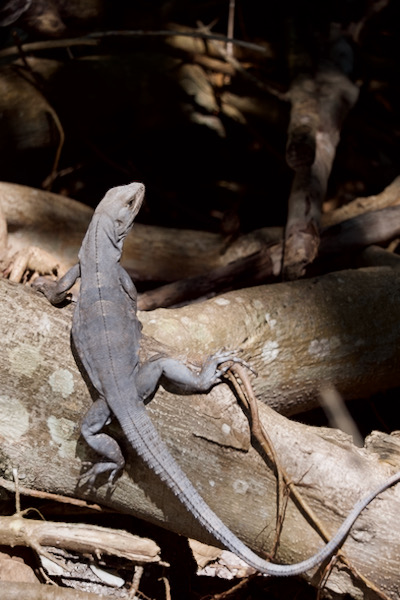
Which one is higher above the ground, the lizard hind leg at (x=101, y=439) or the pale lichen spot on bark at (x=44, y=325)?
the pale lichen spot on bark at (x=44, y=325)

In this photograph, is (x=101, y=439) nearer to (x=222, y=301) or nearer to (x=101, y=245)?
(x=101, y=245)

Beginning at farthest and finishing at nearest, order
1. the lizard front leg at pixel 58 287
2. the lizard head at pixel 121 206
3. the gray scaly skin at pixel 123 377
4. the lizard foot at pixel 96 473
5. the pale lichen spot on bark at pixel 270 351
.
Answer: the pale lichen spot on bark at pixel 270 351, the lizard head at pixel 121 206, the lizard front leg at pixel 58 287, the lizard foot at pixel 96 473, the gray scaly skin at pixel 123 377

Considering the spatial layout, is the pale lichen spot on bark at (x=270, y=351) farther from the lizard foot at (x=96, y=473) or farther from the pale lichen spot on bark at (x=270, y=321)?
the lizard foot at (x=96, y=473)

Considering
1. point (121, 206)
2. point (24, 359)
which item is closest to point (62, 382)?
point (24, 359)

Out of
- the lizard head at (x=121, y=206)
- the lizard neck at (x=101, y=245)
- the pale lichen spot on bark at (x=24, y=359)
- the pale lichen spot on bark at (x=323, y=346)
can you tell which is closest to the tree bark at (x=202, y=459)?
the pale lichen spot on bark at (x=24, y=359)

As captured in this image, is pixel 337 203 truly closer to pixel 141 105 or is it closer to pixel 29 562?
pixel 141 105

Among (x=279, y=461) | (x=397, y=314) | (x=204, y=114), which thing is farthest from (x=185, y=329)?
(x=204, y=114)
